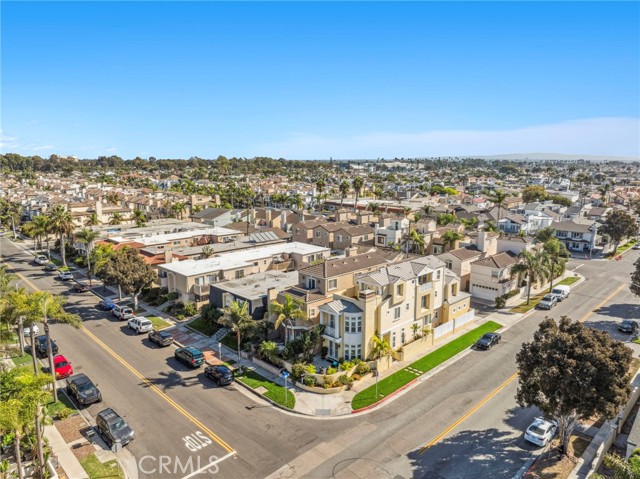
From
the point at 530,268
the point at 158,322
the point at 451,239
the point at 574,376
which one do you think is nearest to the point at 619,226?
the point at 451,239

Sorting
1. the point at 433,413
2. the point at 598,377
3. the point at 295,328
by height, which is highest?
the point at 598,377

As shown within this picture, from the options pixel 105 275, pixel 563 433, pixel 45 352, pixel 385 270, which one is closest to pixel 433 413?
pixel 563 433

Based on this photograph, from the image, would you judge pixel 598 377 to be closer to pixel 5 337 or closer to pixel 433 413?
pixel 433 413

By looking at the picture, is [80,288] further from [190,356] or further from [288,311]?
[288,311]

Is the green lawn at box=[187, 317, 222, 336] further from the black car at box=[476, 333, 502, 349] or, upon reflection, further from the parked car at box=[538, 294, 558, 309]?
the parked car at box=[538, 294, 558, 309]

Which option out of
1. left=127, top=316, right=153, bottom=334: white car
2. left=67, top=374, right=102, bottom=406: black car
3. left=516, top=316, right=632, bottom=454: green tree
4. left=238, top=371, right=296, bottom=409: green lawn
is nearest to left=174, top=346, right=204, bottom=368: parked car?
left=238, top=371, right=296, bottom=409: green lawn

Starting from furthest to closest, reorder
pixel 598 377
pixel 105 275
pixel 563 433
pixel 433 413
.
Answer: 1. pixel 105 275
2. pixel 433 413
3. pixel 563 433
4. pixel 598 377
